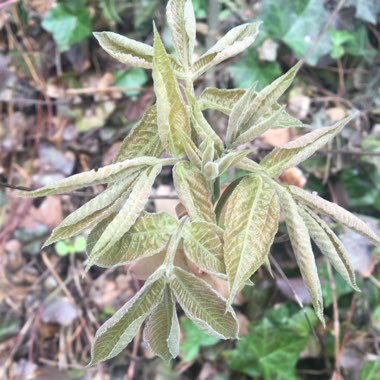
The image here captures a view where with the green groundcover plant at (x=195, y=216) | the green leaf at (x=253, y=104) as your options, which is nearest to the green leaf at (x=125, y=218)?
the green groundcover plant at (x=195, y=216)

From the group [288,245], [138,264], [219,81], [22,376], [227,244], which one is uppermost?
[227,244]

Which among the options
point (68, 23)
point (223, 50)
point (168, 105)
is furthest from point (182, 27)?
point (68, 23)

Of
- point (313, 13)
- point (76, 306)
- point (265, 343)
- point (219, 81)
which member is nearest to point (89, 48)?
point (219, 81)

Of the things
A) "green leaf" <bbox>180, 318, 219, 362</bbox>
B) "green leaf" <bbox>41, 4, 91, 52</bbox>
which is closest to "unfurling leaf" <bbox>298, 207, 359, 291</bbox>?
"green leaf" <bbox>180, 318, 219, 362</bbox>

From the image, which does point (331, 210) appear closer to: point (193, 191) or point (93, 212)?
point (193, 191)

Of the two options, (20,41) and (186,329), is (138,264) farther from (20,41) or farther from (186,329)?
(20,41)

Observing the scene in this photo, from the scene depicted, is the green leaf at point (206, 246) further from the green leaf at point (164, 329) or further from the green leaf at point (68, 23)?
the green leaf at point (68, 23)
